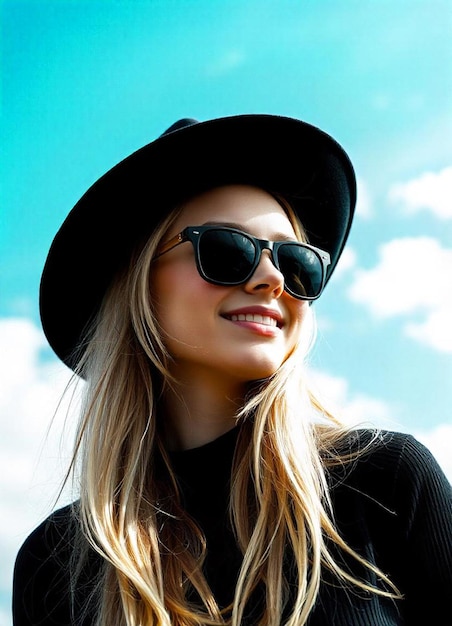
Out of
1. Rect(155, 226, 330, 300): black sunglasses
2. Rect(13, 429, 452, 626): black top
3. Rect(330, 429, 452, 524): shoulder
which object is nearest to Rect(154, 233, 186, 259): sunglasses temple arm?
Rect(155, 226, 330, 300): black sunglasses

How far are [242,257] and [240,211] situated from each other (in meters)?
0.23

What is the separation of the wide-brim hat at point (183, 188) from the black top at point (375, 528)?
0.89m

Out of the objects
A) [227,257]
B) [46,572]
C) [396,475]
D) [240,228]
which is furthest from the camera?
[46,572]

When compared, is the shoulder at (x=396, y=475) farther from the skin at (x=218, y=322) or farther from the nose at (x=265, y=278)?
the nose at (x=265, y=278)

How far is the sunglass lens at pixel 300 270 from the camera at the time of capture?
2779 mm

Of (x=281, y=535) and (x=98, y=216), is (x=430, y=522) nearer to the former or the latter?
(x=281, y=535)

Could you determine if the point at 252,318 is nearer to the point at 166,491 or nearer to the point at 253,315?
the point at 253,315

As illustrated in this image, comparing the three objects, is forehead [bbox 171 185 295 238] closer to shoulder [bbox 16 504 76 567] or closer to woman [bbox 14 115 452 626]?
woman [bbox 14 115 452 626]

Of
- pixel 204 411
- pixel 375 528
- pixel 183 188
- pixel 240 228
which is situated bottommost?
pixel 375 528

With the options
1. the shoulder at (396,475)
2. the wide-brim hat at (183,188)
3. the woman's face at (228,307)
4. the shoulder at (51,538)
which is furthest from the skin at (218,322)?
the shoulder at (51,538)

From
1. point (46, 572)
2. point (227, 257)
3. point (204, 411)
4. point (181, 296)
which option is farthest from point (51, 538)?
point (227, 257)

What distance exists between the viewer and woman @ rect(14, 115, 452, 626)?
2488mm

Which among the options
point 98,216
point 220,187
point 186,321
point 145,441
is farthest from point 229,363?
point 98,216

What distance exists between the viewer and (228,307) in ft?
8.89
